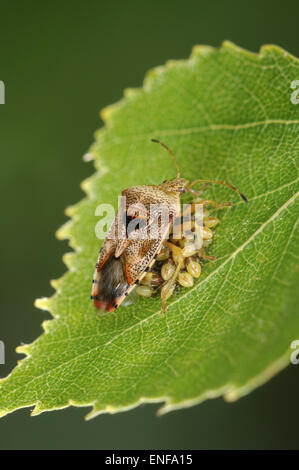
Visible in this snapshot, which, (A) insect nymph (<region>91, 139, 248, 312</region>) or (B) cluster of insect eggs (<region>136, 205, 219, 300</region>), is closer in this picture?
(B) cluster of insect eggs (<region>136, 205, 219, 300</region>)

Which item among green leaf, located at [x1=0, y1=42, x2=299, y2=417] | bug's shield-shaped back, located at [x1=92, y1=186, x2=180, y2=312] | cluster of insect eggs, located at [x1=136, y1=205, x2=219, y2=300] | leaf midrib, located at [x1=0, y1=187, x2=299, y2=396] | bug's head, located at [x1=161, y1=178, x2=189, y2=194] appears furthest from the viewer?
bug's head, located at [x1=161, y1=178, x2=189, y2=194]

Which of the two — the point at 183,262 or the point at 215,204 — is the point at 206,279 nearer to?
the point at 183,262

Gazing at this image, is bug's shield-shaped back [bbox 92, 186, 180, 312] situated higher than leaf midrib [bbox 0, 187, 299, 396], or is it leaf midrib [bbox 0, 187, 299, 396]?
bug's shield-shaped back [bbox 92, 186, 180, 312]

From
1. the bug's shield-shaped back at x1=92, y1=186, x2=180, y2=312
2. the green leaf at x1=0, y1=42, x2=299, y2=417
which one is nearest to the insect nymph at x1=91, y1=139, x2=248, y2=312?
the bug's shield-shaped back at x1=92, y1=186, x2=180, y2=312

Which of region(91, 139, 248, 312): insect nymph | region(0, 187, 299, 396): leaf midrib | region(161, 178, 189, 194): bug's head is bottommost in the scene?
region(0, 187, 299, 396): leaf midrib

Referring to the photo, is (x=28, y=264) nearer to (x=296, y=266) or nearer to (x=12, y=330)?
(x=12, y=330)

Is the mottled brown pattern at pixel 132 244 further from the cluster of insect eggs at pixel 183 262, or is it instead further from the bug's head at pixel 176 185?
the cluster of insect eggs at pixel 183 262

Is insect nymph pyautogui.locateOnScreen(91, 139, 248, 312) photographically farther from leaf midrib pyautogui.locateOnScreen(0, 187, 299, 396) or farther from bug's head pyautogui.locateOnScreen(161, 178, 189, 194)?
leaf midrib pyautogui.locateOnScreen(0, 187, 299, 396)
